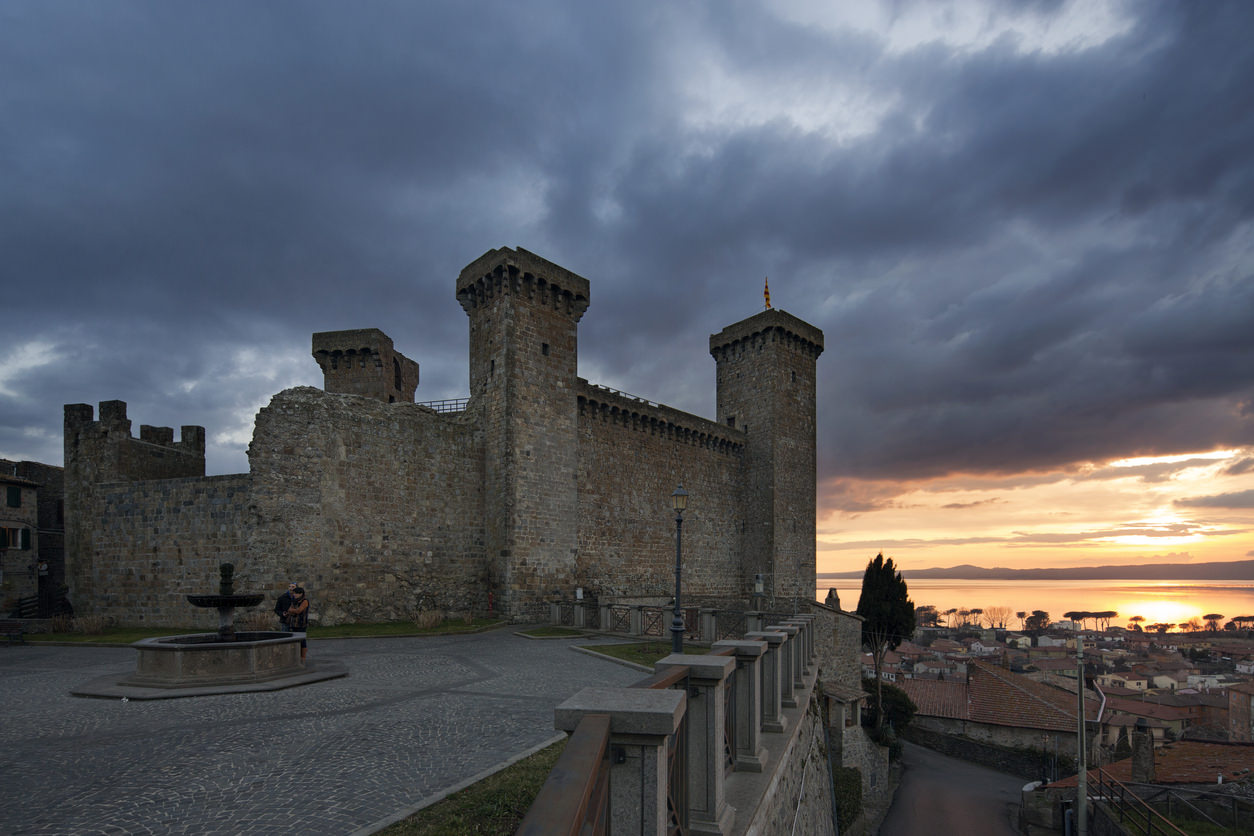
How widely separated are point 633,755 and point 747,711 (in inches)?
156

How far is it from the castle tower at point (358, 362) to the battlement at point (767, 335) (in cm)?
1921

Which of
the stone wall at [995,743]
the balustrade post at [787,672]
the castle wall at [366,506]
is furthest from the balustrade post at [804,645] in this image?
the stone wall at [995,743]

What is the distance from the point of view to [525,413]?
2522 centimetres

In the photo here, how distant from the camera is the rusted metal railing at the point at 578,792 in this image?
187 cm

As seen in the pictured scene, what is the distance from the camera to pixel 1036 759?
39188 mm

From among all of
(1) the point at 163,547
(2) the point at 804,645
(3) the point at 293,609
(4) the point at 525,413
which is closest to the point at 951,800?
(2) the point at 804,645

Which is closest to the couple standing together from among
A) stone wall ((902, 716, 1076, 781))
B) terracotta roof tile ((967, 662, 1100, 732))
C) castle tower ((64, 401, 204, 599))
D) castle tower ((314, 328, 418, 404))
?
castle tower ((64, 401, 204, 599))

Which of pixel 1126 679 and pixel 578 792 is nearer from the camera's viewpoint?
pixel 578 792

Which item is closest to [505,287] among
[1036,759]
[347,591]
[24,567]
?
[347,591]

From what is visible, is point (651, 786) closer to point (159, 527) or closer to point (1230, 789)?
point (159, 527)

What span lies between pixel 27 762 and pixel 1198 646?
16343cm

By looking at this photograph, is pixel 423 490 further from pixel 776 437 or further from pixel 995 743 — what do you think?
pixel 995 743

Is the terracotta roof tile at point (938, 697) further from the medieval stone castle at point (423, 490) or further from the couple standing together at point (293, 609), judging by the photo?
the couple standing together at point (293, 609)

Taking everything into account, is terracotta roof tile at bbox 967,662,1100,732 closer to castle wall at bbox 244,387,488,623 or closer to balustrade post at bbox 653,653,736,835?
castle wall at bbox 244,387,488,623
